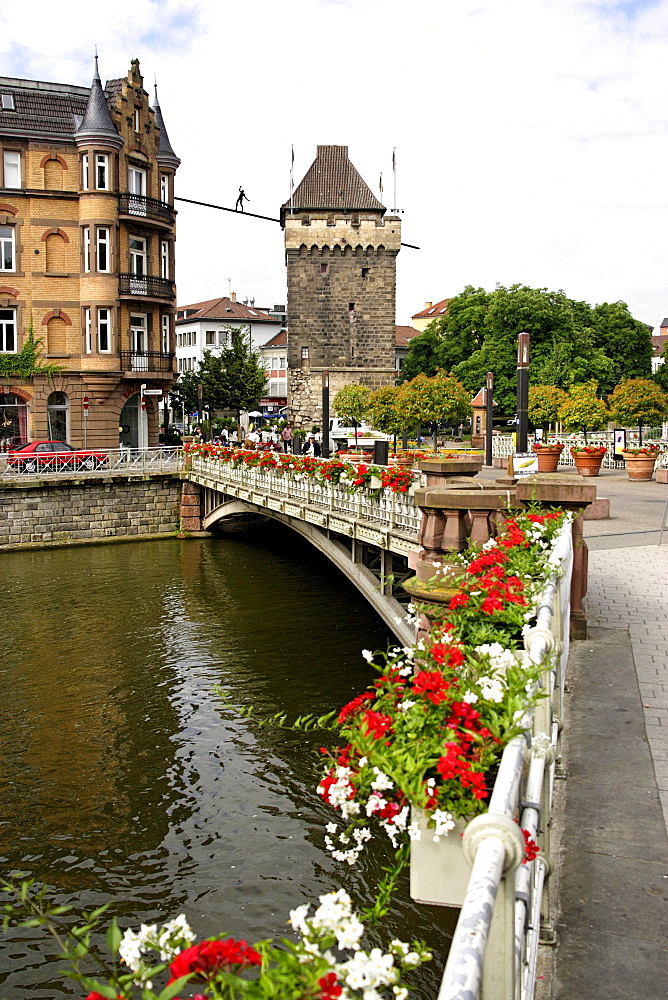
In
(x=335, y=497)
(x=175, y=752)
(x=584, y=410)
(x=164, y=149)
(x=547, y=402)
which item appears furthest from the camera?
(x=164, y=149)

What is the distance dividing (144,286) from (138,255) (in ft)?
5.72

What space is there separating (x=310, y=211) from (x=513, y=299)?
48.7 ft

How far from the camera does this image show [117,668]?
18.5 m

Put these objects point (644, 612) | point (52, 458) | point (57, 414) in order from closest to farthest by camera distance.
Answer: point (644, 612)
point (52, 458)
point (57, 414)

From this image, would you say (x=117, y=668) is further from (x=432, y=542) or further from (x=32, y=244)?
(x=32, y=244)

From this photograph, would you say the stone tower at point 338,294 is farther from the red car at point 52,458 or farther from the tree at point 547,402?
the red car at point 52,458

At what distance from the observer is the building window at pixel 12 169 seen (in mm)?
38406

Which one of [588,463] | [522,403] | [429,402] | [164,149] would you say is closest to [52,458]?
[429,402]

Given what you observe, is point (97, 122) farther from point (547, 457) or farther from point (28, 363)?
point (547, 457)

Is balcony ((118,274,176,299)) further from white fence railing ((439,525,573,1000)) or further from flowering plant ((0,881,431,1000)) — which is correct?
flowering plant ((0,881,431,1000))

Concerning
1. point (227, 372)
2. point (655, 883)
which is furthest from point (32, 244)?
point (655, 883)

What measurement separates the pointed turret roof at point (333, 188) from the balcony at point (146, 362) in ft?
86.1

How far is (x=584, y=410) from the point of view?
3750 centimetres

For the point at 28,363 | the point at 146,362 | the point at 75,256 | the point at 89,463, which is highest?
the point at 75,256
